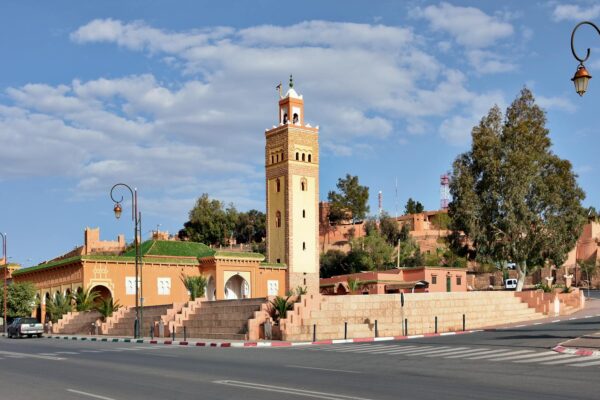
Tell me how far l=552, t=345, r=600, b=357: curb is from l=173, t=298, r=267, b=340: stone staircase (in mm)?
15417

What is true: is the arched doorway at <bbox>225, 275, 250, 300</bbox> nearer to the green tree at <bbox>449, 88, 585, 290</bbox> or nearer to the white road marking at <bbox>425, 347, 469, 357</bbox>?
the green tree at <bbox>449, 88, 585, 290</bbox>

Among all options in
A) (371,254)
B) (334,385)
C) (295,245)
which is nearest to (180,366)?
(334,385)

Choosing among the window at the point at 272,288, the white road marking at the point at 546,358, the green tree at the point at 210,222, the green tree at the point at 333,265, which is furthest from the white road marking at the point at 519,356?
the green tree at the point at 210,222

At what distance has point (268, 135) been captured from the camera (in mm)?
76688

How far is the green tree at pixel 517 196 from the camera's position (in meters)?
49.8

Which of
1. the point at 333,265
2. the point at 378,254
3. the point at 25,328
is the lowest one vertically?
the point at 25,328

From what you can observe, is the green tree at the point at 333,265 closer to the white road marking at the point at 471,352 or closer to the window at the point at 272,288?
the window at the point at 272,288

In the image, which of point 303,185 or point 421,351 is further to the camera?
point 303,185

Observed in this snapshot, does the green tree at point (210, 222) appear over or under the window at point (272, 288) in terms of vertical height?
over

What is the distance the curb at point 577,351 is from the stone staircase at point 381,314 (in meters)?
12.5

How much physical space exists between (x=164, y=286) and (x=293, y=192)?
18514 mm

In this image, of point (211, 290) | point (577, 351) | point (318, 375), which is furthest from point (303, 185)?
point (318, 375)

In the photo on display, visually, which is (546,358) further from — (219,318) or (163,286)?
(163,286)

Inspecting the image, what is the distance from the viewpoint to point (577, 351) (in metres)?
20.5
